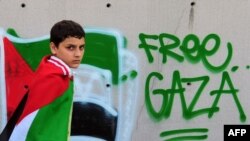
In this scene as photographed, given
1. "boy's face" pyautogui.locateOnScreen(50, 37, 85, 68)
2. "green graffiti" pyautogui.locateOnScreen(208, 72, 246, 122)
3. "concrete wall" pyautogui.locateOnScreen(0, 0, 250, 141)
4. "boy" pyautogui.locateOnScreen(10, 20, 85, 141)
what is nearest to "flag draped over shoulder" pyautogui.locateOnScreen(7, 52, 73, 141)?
"boy" pyautogui.locateOnScreen(10, 20, 85, 141)

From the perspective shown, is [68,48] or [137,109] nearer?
[68,48]

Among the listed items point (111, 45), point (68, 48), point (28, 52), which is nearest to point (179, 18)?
point (111, 45)

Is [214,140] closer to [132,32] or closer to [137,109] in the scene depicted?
[137,109]

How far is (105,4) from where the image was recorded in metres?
3.77

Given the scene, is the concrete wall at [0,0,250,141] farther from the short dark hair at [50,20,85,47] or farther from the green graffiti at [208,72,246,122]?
the short dark hair at [50,20,85,47]

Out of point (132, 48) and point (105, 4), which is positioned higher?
point (105, 4)

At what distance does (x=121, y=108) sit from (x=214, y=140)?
75 cm

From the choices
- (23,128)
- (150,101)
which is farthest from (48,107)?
(150,101)

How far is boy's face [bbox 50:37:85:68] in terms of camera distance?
239 cm

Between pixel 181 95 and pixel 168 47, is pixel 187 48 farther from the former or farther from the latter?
pixel 181 95

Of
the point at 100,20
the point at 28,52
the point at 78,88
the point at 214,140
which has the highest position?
the point at 100,20

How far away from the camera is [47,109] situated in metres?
2.20

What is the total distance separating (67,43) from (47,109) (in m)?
0.37

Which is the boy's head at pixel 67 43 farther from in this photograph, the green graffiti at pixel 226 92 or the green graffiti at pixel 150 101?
the green graffiti at pixel 226 92
